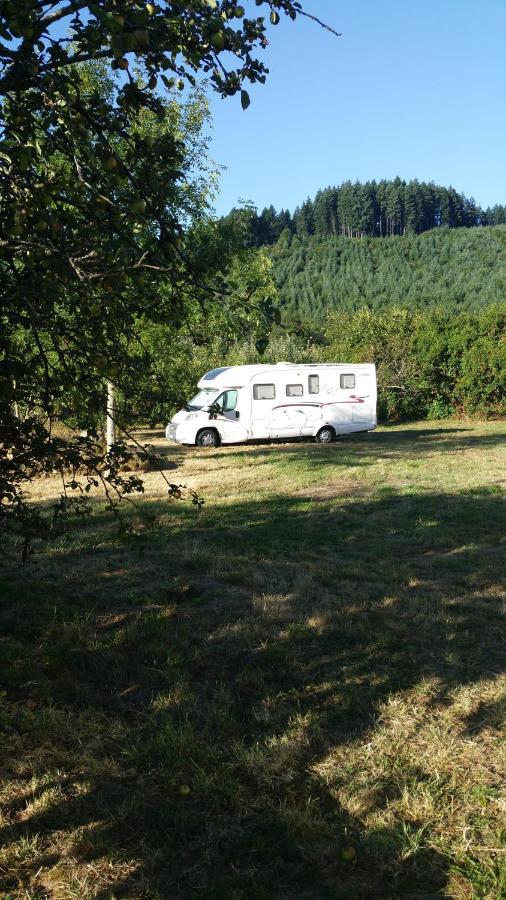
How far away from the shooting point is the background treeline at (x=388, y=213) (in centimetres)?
12012

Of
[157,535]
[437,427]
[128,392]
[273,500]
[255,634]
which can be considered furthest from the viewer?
[437,427]

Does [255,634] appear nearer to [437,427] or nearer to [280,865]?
[280,865]

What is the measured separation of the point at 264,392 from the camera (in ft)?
59.2

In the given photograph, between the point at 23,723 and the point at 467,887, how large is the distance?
2164 mm

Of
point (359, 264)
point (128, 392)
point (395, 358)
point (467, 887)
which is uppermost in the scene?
point (359, 264)

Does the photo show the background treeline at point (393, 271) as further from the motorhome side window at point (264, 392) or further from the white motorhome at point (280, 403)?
the motorhome side window at point (264, 392)

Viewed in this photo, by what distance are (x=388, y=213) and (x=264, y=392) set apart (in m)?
114

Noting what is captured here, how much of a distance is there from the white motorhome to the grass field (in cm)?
1065

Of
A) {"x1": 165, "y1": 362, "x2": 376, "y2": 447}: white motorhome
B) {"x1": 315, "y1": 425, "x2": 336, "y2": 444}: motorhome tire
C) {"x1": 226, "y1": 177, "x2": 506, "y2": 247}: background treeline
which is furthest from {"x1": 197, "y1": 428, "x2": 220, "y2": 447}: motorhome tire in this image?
{"x1": 226, "y1": 177, "x2": 506, "y2": 247}: background treeline

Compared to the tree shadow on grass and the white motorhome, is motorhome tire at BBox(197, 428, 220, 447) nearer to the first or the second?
the white motorhome

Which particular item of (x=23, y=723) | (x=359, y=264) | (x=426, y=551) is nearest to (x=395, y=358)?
(x=426, y=551)

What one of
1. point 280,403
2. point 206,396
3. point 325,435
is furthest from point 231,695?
point 325,435

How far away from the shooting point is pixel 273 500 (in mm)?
9422

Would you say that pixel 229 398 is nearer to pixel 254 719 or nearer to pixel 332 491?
pixel 332 491
